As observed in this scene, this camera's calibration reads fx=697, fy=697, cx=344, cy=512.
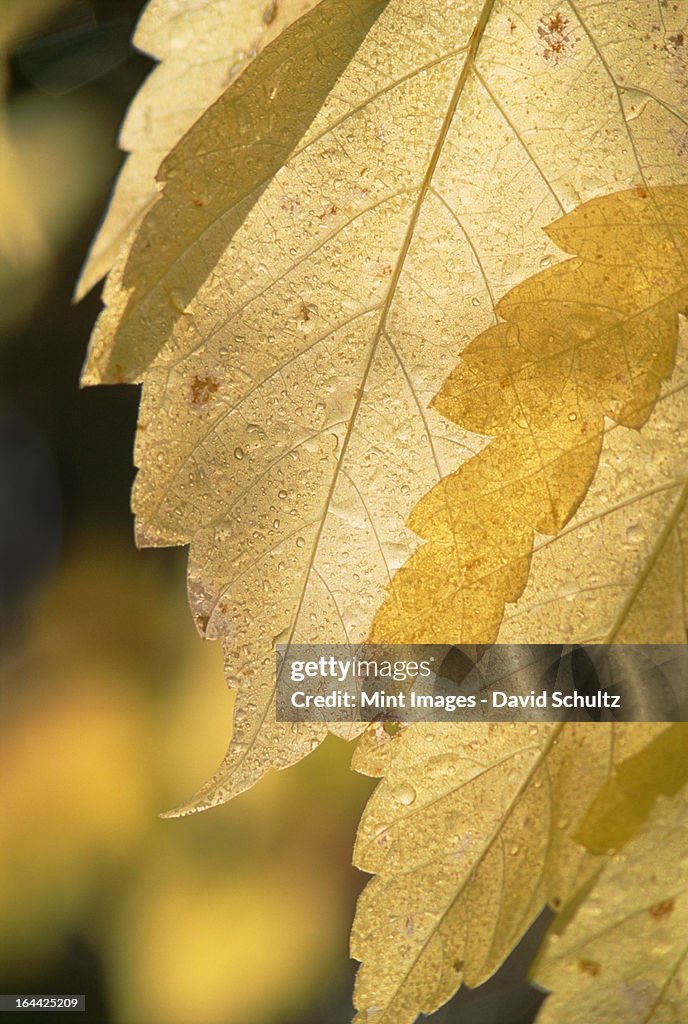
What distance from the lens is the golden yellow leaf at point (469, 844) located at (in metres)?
0.29

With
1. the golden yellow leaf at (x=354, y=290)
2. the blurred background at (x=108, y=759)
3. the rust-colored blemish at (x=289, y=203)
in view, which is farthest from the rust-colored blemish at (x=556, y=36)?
the blurred background at (x=108, y=759)

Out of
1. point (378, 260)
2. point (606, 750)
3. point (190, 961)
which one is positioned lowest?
point (190, 961)

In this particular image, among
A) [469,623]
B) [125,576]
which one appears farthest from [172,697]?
[469,623]

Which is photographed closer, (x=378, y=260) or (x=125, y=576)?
(x=378, y=260)

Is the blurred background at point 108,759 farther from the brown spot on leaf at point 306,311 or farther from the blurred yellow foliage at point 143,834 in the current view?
the brown spot on leaf at point 306,311

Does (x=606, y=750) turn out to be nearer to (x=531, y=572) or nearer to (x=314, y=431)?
(x=531, y=572)

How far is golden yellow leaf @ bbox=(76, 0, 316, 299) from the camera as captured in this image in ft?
0.84

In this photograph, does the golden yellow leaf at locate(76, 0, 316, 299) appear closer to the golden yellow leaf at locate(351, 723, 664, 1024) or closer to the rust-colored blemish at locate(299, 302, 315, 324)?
the rust-colored blemish at locate(299, 302, 315, 324)

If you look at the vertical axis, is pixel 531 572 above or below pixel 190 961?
above

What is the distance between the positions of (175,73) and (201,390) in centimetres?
12

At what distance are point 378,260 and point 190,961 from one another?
0.39m

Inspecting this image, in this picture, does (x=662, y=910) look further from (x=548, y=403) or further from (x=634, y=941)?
(x=548, y=403)

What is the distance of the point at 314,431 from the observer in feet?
0.95

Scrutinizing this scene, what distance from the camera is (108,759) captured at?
40cm
